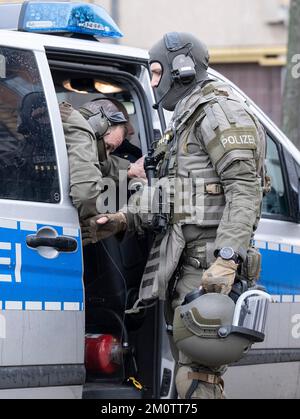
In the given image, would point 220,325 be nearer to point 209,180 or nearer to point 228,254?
point 228,254

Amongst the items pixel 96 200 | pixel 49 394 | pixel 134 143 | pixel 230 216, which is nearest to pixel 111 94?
pixel 134 143

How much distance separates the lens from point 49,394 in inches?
155

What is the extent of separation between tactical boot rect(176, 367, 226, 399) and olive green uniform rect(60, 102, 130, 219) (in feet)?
2.62

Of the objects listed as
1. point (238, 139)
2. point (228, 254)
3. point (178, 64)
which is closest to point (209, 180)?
point (238, 139)

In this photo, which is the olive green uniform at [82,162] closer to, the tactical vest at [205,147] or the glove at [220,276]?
the tactical vest at [205,147]

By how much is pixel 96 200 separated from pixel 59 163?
0.23m

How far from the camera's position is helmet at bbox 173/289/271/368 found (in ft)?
12.4

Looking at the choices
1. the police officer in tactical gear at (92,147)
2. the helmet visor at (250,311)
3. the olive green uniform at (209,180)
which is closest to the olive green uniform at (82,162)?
the police officer in tactical gear at (92,147)

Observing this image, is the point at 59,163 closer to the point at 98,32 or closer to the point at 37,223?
the point at 37,223

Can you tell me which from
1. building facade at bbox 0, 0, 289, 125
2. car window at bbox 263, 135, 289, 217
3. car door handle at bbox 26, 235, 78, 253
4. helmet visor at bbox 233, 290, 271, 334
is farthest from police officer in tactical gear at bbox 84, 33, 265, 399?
building facade at bbox 0, 0, 289, 125

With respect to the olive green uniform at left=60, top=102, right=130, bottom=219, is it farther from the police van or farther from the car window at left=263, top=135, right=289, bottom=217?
the car window at left=263, top=135, right=289, bottom=217

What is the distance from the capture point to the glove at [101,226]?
13.7 feet

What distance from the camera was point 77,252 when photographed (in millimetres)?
4016

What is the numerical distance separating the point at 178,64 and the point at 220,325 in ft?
3.70
